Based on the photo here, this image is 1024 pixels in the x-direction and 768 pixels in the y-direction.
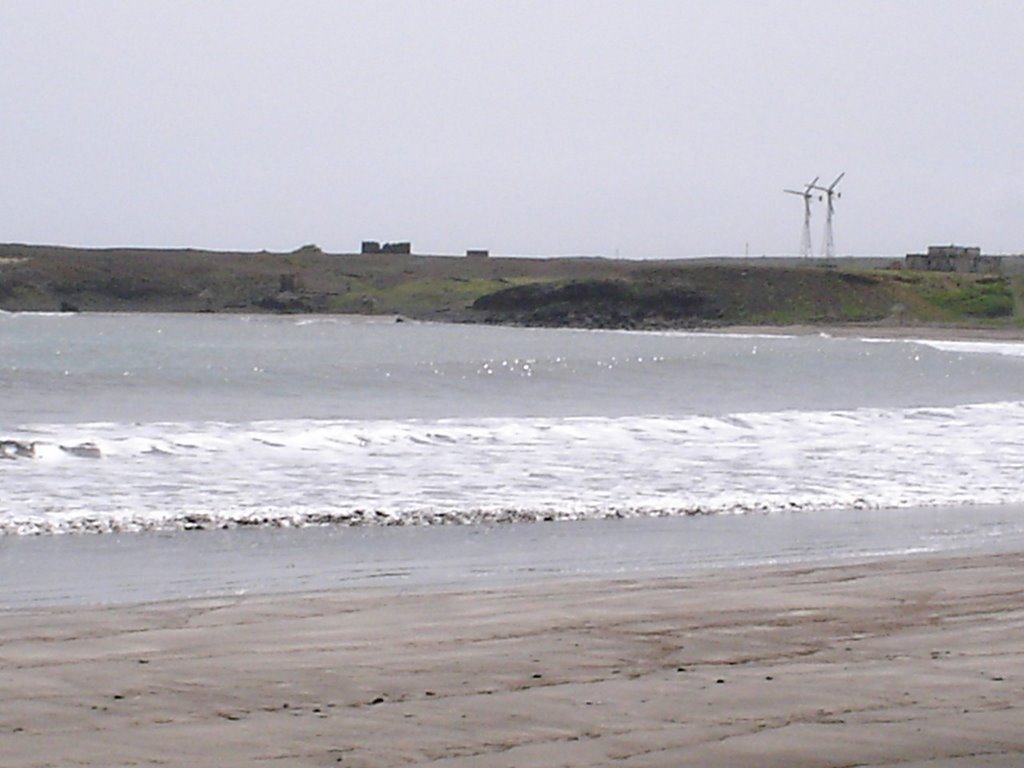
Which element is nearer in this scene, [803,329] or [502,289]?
[803,329]

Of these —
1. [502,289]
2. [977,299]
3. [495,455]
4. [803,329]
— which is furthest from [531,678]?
[502,289]

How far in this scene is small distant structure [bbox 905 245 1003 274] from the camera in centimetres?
11788

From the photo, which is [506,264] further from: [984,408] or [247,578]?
[247,578]

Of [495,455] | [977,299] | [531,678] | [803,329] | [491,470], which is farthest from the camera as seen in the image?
[977,299]

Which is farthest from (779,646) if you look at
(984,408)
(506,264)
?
(506,264)

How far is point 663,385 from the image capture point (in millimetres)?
38719

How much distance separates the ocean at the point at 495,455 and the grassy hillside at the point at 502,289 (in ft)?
152

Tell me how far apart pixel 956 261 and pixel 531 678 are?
116 m

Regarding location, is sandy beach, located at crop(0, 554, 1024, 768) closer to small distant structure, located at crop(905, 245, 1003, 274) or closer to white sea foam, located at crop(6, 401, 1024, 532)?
white sea foam, located at crop(6, 401, 1024, 532)

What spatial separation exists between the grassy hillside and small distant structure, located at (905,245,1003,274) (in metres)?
7.02

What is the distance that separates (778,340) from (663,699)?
6594cm

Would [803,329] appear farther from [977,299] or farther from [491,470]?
[491,470]

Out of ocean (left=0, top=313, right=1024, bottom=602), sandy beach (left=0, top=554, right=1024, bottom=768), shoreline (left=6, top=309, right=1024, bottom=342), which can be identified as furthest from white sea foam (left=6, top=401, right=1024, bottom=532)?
shoreline (left=6, top=309, right=1024, bottom=342)

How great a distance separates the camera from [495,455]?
20.8m
